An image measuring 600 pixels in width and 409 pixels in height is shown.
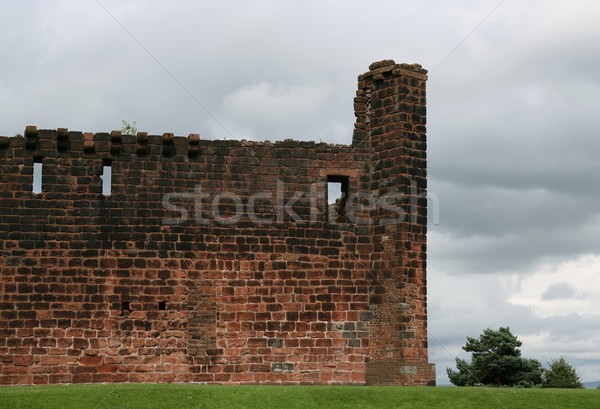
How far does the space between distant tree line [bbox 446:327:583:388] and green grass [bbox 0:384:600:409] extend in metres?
14.7

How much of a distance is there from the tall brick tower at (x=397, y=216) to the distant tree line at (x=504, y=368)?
1368 centimetres

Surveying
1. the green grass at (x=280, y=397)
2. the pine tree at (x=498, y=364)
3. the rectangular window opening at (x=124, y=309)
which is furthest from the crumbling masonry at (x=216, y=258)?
the pine tree at (x=498, y=364)

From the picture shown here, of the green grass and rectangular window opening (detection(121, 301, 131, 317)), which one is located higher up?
rectangular window opening (detection(121, 301, 131, 317))

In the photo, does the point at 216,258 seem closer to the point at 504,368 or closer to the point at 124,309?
the point at 124,309

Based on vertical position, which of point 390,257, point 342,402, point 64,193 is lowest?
point 342,402

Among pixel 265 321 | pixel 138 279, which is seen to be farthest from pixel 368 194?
pixel 138 279

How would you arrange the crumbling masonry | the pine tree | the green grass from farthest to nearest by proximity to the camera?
the pine tree < the crumbling masonry < the green grass

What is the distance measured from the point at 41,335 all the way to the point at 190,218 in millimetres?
4518

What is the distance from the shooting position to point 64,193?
24703mm

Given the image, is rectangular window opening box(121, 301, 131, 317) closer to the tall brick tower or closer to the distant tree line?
the tall brick tower

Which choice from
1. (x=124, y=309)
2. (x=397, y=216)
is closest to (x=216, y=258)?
(x=124, y=309)

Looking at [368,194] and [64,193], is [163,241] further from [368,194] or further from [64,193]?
[368,194]

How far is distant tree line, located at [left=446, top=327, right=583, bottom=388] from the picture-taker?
121 feet

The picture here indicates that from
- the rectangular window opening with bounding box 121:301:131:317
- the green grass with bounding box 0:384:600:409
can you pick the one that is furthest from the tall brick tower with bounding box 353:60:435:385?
the rectangular window opening with bounding box 121:301:131:317
